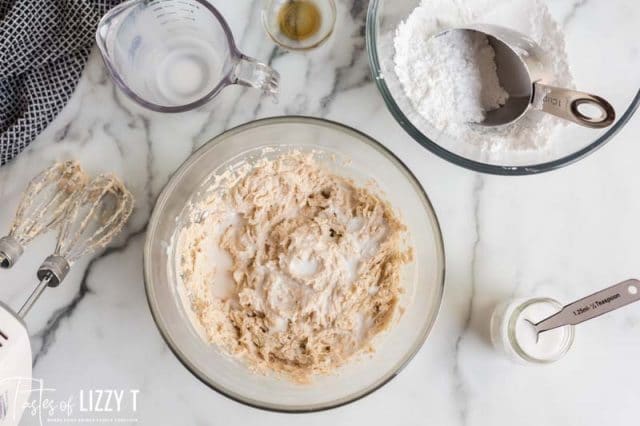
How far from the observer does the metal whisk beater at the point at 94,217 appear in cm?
125

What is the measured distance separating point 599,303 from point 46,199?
3.55ft

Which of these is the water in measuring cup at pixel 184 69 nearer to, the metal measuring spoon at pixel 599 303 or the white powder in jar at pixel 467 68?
the white powder in jar at pixel 467 68

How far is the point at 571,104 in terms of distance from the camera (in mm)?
1132

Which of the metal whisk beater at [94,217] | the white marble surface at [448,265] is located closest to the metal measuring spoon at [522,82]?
the white marble surface at [448,265]

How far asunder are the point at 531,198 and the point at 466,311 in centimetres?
27

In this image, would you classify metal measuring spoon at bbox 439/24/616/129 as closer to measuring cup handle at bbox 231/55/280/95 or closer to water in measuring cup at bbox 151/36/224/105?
measuring cup handle at bbox 231/55/280/95

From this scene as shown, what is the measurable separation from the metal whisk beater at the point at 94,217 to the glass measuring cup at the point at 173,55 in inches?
7.7

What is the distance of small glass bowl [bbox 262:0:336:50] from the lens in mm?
1310

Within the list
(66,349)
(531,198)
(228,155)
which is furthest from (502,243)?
(66,349)

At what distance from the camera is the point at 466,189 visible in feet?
4.31

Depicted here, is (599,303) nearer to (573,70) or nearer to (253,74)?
(573,70)

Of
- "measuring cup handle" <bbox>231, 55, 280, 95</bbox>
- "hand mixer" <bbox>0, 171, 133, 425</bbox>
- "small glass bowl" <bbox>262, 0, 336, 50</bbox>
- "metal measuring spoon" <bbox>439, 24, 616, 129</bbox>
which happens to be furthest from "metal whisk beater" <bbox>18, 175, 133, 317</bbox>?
"metal measuring spoon" <bbox>439, 24, 616, 129</bbox>

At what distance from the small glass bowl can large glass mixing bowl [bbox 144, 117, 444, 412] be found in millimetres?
188

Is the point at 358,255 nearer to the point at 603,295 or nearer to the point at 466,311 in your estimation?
the point at 466,311
